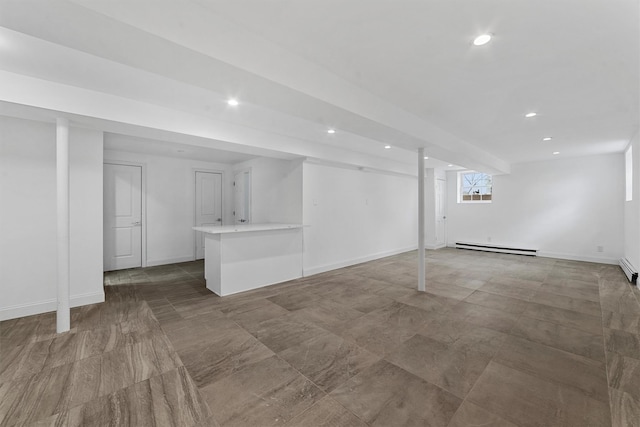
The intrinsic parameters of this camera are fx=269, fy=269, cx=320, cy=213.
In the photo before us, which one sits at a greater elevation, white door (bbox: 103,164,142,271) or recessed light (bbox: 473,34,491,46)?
recessed light (bbox: 473,34,491,46)

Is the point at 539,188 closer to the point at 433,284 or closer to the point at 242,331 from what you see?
the point at 433,284

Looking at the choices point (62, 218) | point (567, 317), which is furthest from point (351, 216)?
point (62, 218)

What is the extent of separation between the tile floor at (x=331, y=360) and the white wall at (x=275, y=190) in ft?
6.20

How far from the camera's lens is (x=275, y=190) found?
6.06 m

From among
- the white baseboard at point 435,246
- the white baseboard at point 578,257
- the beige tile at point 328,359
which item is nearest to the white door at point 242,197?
the beige tile at point 328,359

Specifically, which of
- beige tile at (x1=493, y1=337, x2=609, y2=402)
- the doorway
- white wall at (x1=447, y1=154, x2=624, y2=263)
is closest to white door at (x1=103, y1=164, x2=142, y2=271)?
beige tile at (x1=493, y1=337, x2=609, y2=402)

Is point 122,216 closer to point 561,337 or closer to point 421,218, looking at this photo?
point 421,218

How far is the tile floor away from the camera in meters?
1.83

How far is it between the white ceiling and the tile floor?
241 cm

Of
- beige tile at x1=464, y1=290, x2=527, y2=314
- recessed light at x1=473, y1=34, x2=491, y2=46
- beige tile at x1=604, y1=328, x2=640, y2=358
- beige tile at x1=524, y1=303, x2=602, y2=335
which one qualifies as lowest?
beige tile at x1=604, y1=328, x2=640, y2=358

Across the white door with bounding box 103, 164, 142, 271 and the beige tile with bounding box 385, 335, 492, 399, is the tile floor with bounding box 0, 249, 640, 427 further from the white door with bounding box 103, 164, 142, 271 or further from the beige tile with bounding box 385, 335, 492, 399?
the white door with bounding box 103, 164, 142, 271

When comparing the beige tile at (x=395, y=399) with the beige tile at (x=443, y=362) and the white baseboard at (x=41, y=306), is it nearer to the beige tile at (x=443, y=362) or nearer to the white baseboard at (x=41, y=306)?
the beige tile at (x=443, y=362)

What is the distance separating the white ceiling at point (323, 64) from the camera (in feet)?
5.64

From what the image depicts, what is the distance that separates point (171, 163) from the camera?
6594mm
